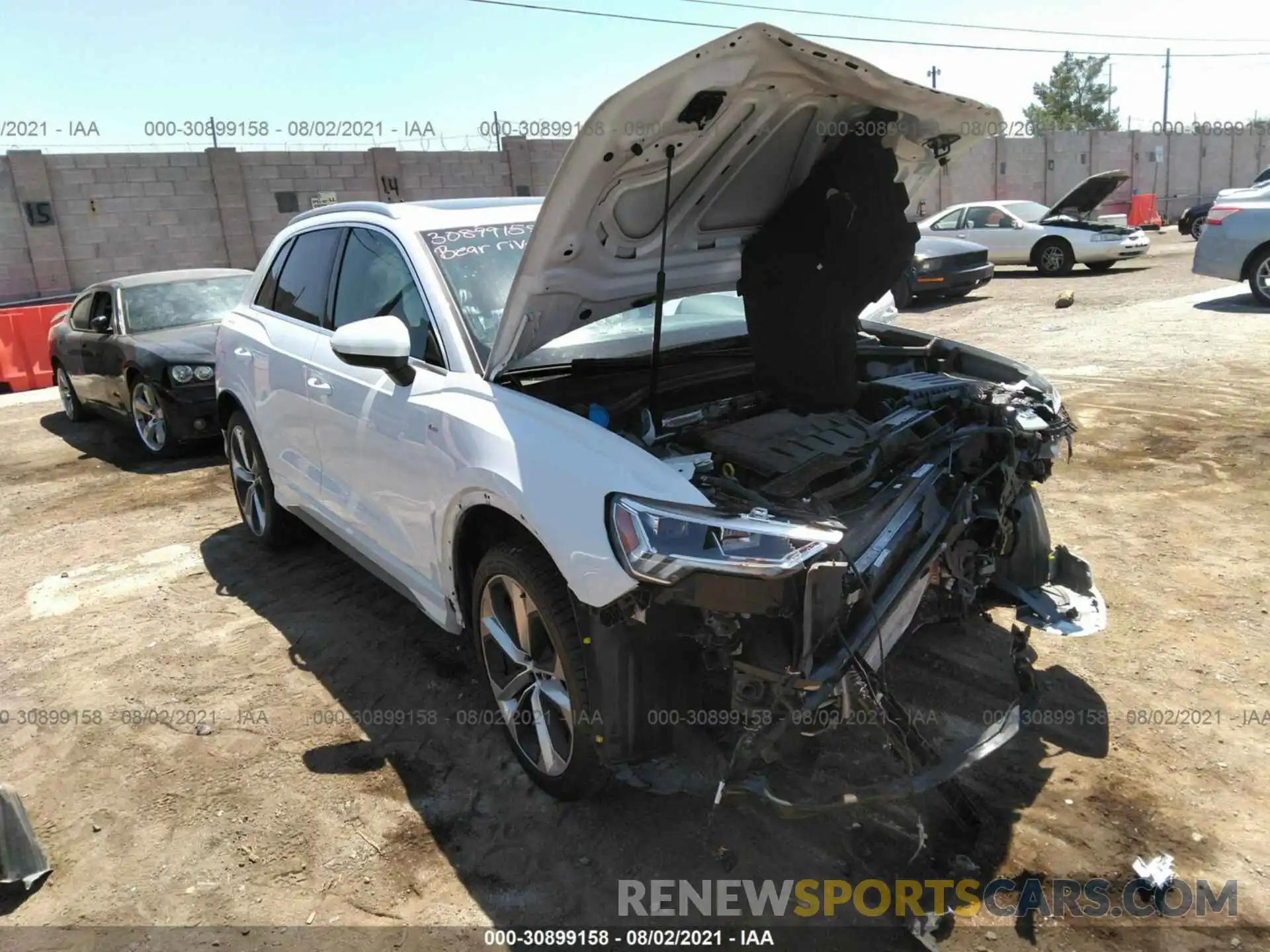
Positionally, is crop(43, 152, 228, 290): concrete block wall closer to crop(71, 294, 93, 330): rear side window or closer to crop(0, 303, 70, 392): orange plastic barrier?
crop(0, 303, 70, 392): orange plastic barrier

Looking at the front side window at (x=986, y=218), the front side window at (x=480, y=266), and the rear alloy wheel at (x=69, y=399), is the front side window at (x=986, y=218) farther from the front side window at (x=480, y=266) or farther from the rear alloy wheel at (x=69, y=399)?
the front side window at (x=480, y=266)

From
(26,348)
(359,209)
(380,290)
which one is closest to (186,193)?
(26,348)

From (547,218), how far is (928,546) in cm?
158

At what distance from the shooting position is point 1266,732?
10.6 ft

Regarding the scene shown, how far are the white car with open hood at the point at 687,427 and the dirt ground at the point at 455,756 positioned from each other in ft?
1.18

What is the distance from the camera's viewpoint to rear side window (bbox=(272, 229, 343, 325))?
435 centimetres

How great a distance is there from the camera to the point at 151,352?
7.68m

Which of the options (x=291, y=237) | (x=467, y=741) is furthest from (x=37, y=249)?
(x=467, y=741)

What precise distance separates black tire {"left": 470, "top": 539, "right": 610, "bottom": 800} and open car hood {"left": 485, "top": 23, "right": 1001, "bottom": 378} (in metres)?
0.73

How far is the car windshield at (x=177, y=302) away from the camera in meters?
8.46

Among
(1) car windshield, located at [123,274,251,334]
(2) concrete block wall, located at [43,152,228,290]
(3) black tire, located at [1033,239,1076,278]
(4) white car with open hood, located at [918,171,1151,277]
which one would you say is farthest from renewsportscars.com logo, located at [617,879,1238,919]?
(2) concrete block wall, located at [43,152,228,290]

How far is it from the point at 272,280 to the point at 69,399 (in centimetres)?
641

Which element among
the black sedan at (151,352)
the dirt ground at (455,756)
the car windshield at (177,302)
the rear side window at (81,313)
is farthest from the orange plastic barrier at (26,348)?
the dirt ground at (455,756)

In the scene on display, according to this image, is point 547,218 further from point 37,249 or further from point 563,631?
point 37,249
